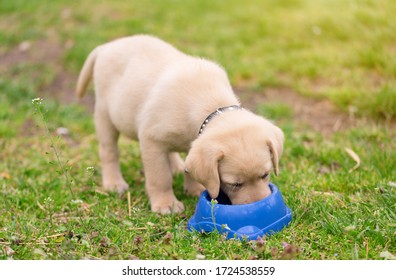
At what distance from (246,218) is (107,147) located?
189 cm

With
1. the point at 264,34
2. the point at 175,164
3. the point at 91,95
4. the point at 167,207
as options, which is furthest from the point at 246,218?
the point at 264,34

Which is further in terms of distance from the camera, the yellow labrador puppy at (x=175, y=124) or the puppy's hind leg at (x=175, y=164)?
the puppy's hind leg at (x=175, y=164)

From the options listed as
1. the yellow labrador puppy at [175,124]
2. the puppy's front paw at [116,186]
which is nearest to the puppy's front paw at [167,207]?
the yellow labrador puppy at [175,124]

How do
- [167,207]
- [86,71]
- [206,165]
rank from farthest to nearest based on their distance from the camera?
[86,71], [167,207], [206,165]

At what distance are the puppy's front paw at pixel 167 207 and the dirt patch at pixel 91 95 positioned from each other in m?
2.37

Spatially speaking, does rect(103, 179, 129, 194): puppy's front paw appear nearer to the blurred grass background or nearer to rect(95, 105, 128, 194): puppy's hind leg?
rect(95, 105, 128, 194): puppy's hind leg

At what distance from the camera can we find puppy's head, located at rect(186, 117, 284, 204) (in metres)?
3.67

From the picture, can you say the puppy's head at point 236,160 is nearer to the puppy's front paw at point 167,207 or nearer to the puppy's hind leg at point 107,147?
the puppy's front paw at point 167,207

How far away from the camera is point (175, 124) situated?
13.9 feet

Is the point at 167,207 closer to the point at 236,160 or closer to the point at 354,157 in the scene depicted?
the point at 236,160

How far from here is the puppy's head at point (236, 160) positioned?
367 cm

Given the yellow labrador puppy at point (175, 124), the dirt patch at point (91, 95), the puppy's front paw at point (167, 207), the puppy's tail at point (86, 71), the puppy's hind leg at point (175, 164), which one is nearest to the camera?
the yellow labrador puppy at point (175, 124)

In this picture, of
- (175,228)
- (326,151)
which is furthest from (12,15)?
(175,228)
